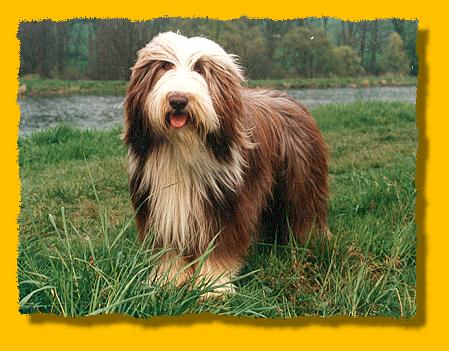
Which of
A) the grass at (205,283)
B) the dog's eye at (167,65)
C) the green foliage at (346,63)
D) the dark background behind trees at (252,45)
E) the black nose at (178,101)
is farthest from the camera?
the green foliage at (346,63)

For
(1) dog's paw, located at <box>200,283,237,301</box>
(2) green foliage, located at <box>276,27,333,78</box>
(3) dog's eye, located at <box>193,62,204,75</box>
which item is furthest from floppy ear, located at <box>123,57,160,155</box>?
(2) green foliage, located at <box>276,27,333,78</box>

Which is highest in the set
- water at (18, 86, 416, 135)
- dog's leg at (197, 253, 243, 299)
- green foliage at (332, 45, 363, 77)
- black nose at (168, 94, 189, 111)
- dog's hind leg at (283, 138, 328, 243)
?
green foliage at (332, 45, 363, 77)

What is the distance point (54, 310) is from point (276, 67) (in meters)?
2.16

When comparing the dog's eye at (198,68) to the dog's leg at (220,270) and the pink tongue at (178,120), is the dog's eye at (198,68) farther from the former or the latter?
the dog's leg at (220,270)

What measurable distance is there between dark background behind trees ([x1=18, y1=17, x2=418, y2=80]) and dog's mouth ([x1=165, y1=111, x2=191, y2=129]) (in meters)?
0.59

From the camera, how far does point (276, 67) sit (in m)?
4.91

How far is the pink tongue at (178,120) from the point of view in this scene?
146 inches

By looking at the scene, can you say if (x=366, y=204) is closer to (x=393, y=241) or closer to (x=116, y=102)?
(x=393, y=241)

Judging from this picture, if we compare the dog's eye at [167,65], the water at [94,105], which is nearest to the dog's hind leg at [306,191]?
the water at [94,105]

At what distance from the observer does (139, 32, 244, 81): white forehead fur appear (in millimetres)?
3887

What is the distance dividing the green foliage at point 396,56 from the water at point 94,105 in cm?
13

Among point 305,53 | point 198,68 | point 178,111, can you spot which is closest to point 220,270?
point 178,111

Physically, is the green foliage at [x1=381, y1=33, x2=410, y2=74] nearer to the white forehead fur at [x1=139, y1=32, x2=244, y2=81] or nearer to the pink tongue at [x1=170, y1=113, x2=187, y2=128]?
the white forehead fur at [x1=139, y1=32, x2=244, y2=81]

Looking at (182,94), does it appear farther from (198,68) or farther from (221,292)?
(221,292)
